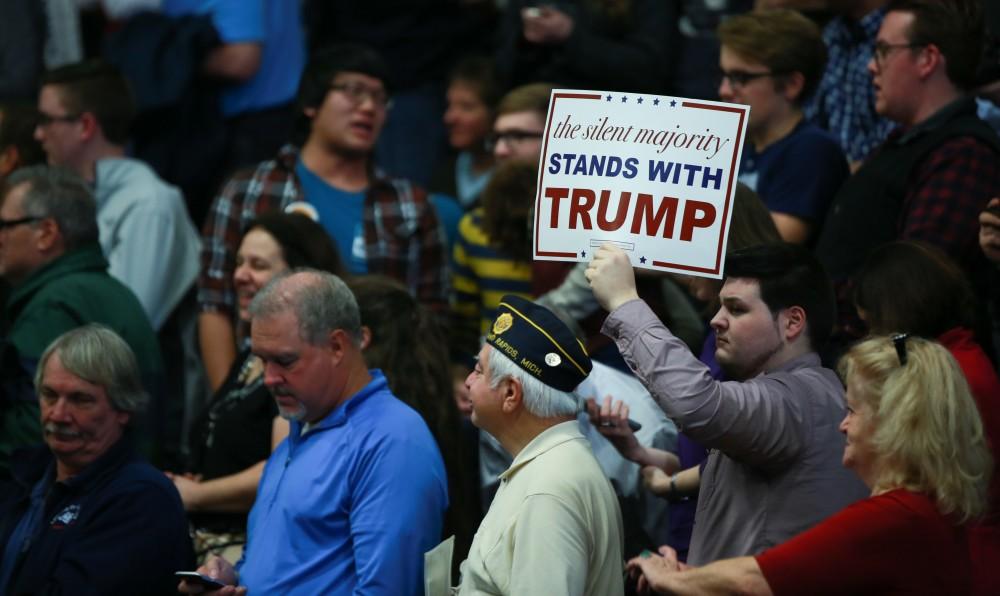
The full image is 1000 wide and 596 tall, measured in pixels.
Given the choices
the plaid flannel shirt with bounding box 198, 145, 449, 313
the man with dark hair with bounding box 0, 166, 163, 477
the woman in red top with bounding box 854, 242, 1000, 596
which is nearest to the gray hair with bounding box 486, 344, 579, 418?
the woman in red top with bounding box 854, 242, 1000, 596

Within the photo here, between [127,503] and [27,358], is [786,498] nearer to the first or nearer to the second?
[127,503]

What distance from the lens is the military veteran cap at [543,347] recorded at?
4.65 meters

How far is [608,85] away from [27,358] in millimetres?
3388

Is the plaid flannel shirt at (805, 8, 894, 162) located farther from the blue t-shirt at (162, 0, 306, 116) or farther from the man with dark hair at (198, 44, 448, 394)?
the blue t-shirt at (162, 0, 306, 116)

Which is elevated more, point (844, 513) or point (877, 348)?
point (877, 348)

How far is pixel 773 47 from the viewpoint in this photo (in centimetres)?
682

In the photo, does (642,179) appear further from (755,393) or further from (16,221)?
(16,221)

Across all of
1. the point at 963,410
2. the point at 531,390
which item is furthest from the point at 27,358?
the point at 963,410

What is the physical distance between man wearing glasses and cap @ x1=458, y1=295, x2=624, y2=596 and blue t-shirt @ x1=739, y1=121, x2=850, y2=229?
7.51ft

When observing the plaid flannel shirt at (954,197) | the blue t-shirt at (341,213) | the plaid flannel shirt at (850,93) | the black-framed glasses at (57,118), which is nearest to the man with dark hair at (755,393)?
the plaid flannel shirt at (954,197)

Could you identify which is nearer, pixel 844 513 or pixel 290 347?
pixel 844 513

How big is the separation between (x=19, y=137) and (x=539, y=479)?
190 inches

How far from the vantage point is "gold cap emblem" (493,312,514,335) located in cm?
474

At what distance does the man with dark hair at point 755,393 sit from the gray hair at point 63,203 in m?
2.99
